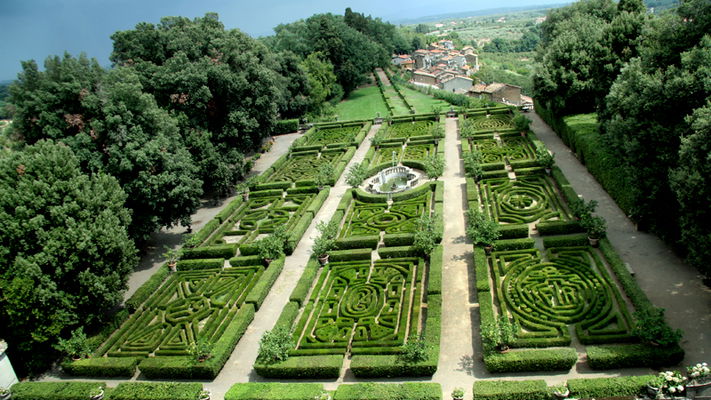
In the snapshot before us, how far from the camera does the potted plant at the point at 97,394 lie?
18250 mm

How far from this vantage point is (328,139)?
52281 mm

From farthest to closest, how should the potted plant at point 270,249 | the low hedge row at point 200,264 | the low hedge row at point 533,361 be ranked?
the low hedge row at point 200,264 < the potted plant at point 270,249 < the low hedge row at point 533,361

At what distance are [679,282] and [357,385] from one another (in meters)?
15.6

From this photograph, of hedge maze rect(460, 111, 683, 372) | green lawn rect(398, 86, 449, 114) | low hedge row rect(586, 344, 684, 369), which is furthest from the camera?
green lawn rect(398, 86, 449, 114)

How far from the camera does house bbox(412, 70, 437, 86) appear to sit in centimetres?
10988

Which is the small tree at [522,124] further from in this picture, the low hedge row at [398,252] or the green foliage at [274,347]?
the green foliage at [274,347]

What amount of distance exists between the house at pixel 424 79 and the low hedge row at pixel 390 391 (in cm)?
9762

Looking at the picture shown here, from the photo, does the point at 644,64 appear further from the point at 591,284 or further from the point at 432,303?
the point at 432,303

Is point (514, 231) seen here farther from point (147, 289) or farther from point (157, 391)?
point (147, 289)

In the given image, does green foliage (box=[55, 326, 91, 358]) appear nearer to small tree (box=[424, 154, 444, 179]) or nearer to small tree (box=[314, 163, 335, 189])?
small tree (box=[314, 163, 335, 189])

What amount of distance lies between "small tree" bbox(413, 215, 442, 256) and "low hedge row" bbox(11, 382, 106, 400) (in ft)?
53.7

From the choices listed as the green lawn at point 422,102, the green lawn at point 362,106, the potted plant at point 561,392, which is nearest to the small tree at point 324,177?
the potted plant at point 561,392

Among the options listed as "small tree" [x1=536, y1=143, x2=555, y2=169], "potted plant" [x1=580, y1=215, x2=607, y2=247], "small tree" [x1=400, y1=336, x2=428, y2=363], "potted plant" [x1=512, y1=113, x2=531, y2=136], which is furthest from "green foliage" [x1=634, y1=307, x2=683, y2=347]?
"potted plant" [x1=512, y1=113, x2=531, y2=136]

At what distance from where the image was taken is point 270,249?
27.3 meters
